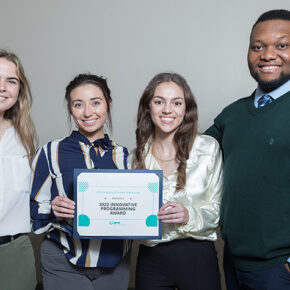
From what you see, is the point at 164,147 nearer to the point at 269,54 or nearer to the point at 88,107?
the point at 88,107

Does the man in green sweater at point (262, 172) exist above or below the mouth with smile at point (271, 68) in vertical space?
below

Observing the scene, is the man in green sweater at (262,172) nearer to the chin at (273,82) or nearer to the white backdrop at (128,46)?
the chin at (273,82)

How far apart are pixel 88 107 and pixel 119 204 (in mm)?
573

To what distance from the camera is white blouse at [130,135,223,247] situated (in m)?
2.08

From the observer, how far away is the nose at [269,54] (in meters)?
2.00

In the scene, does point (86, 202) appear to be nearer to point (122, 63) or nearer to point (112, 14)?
point (122, 63)

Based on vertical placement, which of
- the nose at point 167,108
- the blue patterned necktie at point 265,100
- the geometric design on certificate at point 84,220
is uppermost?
the blue patterned necktie at point 265,100

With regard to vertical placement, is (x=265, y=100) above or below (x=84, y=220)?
above

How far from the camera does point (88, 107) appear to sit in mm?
2238

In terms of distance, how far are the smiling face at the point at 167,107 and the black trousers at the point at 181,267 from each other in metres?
0.64

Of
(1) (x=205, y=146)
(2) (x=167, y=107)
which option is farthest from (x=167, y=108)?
(1) (x=205, y=146)

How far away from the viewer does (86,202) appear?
203 centimetres

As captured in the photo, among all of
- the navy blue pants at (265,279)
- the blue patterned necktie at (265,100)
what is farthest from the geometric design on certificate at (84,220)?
the blue patterned necktie at (265,100)

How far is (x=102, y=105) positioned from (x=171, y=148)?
0.46 m
